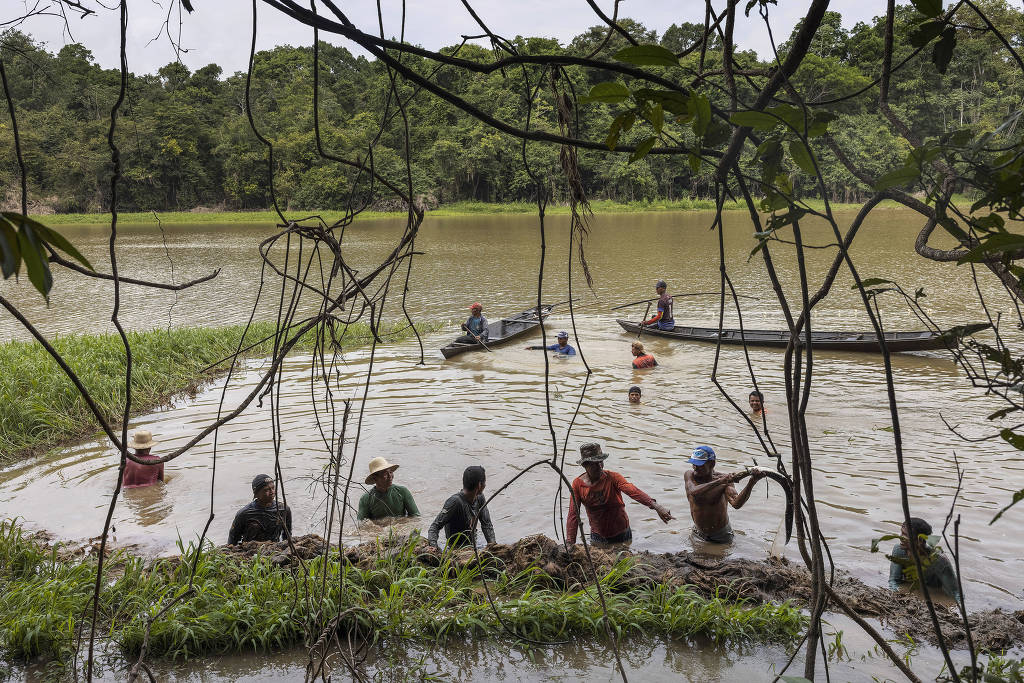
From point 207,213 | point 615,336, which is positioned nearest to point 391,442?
point 615,336

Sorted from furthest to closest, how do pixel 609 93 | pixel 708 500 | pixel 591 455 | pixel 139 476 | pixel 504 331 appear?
pixel 504 331 → pixel 139 476 → pixel 708 500 → pixel 591 455 → pixel 609 93

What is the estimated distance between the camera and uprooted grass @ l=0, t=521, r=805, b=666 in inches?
189

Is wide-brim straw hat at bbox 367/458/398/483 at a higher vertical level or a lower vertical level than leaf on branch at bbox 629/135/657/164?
lower

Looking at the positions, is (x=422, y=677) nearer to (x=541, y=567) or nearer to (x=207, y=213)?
(x=541, y=567)

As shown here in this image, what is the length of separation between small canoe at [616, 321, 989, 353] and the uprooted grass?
804cm

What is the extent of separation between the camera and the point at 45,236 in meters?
1.15

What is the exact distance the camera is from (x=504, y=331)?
636 inches

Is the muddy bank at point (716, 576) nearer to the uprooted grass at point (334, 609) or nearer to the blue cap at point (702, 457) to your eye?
the uprooted grass at point (334, 609)

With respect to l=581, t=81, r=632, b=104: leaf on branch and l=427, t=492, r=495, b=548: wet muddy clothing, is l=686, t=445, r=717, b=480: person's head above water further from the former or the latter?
l=581, t=81, r=632, b=104: leaf on branch

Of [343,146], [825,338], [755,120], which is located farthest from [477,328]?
[343,146]

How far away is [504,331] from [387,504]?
9.17m

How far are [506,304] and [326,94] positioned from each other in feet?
200

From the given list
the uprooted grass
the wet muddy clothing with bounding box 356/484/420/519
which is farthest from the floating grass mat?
the uprooted grass

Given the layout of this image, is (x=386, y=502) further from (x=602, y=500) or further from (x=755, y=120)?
(x=755, y=120)
